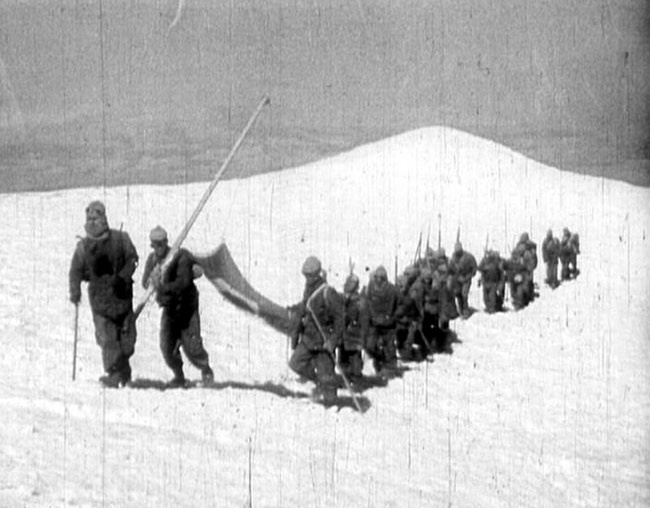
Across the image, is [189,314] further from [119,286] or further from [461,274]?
[461,274]

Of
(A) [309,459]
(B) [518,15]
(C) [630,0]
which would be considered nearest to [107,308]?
(A) [309,459]

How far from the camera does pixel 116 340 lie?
7770 mm

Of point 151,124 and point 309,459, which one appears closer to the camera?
point 309,459

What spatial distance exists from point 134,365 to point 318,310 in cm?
140

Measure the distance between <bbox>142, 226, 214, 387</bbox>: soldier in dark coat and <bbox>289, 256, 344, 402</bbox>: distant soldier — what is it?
67cm

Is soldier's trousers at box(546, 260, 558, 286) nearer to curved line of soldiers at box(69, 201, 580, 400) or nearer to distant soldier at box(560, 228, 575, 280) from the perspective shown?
distant soldier at box(560, 228, 575, 280)

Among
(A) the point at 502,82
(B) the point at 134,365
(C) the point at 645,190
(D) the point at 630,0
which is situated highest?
(D) the point at 630,0

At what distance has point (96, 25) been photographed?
7.67 metres

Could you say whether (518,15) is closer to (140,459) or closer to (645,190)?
(645,190)

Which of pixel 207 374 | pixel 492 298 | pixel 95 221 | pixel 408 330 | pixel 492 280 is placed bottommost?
pixel 207 374

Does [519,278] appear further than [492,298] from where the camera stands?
Yes

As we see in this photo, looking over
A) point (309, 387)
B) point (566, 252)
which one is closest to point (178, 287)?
point (309, 387)

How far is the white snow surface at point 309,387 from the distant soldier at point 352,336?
1.08 ft

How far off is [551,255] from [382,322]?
3.72m
